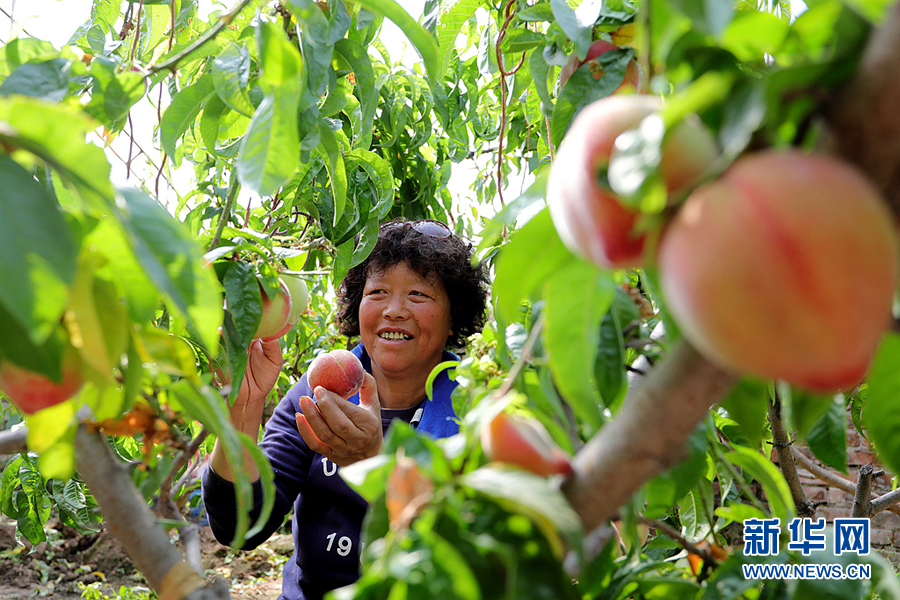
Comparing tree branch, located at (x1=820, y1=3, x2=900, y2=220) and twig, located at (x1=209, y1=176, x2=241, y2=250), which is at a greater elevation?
twig, located at (x1=209, y1=176, x2=241, y2=250)

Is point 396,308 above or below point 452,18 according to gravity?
below

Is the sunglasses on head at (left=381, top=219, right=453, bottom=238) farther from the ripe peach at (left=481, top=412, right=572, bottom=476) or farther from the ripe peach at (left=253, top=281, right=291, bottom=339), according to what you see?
the ripe peach at (left=481, top=412, right=572, bottom=476)

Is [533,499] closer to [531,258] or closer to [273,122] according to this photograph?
[531,258]

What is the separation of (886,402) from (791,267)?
16 cm

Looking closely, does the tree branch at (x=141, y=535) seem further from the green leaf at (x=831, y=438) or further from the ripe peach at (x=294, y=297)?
the ripe peach at (x=294, y=297)

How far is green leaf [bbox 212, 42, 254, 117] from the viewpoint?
0.67 metres

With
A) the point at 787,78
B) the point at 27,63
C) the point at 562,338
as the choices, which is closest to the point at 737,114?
the point at 787,78

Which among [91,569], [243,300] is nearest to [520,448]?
[243,300]

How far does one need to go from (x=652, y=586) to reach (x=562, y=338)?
19cm

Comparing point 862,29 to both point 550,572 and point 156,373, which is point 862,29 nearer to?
point 550,572

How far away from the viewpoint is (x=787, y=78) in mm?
216

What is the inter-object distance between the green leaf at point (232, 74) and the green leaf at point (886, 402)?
58 centimetres

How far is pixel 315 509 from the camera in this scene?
143 cm

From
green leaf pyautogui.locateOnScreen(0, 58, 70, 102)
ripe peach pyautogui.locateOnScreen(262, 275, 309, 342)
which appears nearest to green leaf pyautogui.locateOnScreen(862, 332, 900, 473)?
green leaf pyautogui.locateOnScreen(0, 58, 70, 102)
